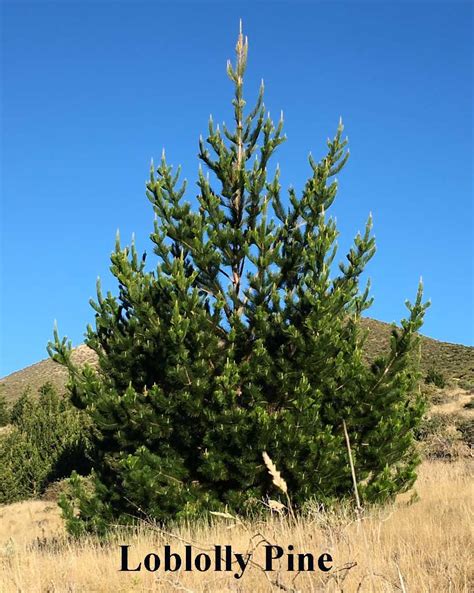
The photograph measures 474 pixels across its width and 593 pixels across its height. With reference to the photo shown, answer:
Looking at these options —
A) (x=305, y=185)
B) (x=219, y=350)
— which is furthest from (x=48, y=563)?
(x=305, y=185)

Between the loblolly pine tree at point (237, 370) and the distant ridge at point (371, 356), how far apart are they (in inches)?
1318

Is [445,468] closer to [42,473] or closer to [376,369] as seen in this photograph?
[376,369]

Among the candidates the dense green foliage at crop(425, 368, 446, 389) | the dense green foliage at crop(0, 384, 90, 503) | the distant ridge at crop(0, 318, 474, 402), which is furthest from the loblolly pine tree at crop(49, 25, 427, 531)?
the distant ridge at crop(0, 318, 474, 402)

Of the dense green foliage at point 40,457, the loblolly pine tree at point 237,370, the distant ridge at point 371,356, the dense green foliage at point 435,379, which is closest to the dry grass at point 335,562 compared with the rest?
the loblolly pine tree at point 237,370

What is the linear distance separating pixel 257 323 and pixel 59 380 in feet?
183

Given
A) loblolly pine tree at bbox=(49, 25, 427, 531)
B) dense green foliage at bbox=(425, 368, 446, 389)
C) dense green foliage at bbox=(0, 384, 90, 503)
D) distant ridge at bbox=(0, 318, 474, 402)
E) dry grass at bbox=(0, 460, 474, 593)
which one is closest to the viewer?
dry grass at bbox=(0, 460, 474, 593)

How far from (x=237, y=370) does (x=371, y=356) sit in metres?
35.0

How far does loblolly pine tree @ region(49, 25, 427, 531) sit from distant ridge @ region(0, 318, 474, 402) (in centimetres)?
3348

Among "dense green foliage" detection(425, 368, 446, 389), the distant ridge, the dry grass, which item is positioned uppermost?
the distant ridge

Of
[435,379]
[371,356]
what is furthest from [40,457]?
[371,356]

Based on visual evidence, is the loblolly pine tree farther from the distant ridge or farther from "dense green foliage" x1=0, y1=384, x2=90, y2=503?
the distant ridge

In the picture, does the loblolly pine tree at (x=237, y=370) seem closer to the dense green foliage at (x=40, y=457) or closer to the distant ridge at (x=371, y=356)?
the dense green foliage at (x=40, y=457)

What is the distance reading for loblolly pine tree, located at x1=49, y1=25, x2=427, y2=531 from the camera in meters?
8.97

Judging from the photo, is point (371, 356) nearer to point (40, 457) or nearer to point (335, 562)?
point (40, 457)
